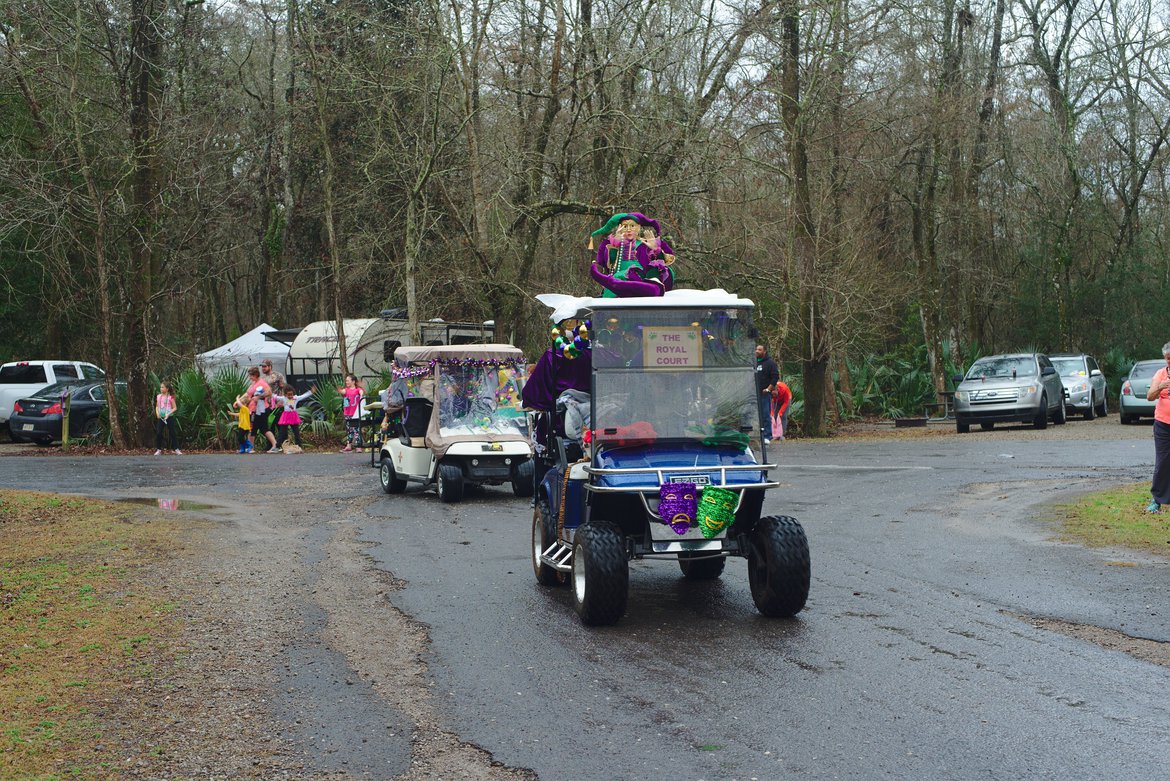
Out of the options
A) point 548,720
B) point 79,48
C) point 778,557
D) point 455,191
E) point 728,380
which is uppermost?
point 79,48

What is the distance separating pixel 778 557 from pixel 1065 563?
12.3 feet

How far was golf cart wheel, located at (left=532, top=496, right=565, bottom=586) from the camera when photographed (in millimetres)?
9773

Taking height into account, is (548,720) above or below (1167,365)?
below

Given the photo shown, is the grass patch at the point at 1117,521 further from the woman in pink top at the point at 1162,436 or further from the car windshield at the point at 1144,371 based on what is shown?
the car windshield at the point at 1144,371

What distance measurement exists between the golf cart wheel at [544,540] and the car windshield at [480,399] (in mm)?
7042

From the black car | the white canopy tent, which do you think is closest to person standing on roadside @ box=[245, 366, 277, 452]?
the black car

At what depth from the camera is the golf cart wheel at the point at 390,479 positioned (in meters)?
17.8

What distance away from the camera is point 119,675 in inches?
290

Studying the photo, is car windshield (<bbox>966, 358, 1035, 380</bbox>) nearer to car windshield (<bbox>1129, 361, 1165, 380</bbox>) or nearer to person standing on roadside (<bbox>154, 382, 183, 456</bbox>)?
car windshield (<bbox>1129, 361, 1165, 380</bbox>)

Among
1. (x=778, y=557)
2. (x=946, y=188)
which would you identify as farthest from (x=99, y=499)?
(x=946, y=188)

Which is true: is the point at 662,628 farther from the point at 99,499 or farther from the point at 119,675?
the point at 99,499

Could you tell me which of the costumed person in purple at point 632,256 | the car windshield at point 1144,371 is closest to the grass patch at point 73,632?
the costumed person in purple at point 632,256

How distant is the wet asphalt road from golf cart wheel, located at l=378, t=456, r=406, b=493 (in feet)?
12.4

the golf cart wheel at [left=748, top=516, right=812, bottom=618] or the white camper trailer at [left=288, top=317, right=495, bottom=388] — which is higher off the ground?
the white camper trailer at [left=288, top=317, right=495, bottom=388]
